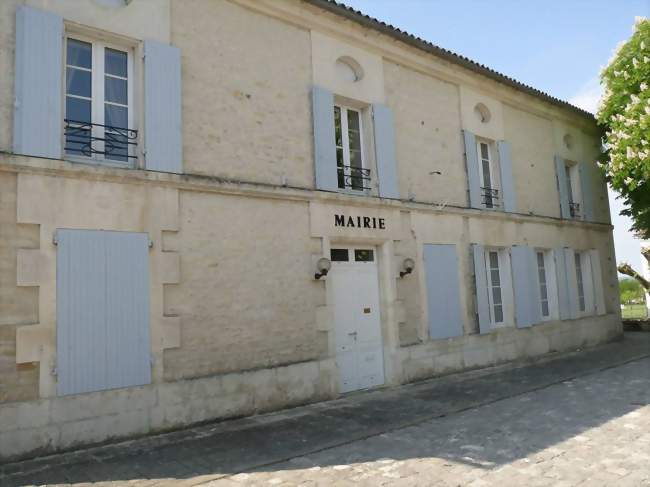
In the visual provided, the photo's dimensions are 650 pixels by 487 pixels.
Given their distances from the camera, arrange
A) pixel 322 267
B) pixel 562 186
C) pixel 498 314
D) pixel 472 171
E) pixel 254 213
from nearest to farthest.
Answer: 1. pixel 254 213
2. pixel 322 267
3. pixel 472 171
4. pixel 498 314
5. pixel 562 186

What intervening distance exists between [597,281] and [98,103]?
12.5 metres

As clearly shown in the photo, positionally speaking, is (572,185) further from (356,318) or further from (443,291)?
(356,318)

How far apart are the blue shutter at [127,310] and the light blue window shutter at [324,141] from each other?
111 inches

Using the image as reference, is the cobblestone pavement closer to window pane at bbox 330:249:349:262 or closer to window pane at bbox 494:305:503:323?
window pane at bbox 330:249:349:262

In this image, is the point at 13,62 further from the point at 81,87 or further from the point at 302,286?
the point at 302,286

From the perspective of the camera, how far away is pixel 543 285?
1153 centimetres

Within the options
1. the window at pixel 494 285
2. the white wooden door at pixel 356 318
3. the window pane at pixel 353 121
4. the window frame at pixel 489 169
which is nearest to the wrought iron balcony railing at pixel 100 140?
the white wooden door at pixel 356 318

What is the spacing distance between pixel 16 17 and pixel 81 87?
87 cm

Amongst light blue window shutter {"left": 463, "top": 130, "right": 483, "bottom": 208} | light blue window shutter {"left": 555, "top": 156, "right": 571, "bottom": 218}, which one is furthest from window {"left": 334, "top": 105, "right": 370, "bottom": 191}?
light blue window shutter {"left": 555, "top": 156, "right": 571, "bottom": 218}

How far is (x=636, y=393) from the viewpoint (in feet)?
22.9

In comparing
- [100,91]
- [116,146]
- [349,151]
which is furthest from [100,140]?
[349,151]

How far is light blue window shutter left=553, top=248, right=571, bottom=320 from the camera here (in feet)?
37.8

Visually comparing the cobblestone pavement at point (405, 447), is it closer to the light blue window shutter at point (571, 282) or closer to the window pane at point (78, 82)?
the window pane at point (78, 82)

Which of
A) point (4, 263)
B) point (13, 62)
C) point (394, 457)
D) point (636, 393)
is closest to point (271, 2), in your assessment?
point (13, 62)
